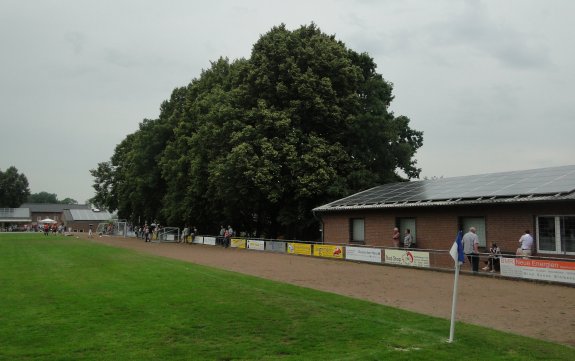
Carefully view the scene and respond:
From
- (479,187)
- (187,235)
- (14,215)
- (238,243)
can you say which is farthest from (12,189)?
(479,187)

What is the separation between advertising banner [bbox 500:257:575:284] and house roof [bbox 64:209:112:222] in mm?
124299

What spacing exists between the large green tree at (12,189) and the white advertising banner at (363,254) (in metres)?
130

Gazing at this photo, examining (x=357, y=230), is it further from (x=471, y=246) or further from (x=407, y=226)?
(x=471, y=246)

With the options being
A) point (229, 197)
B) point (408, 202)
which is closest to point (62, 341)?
point (408, 202)

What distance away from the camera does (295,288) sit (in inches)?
604

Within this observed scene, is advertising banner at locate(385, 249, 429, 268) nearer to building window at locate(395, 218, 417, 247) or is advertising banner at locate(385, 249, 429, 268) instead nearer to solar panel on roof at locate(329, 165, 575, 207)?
building window at locate(395, 218, 417, 247)

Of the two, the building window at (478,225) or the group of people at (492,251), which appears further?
the building window at (478,225)

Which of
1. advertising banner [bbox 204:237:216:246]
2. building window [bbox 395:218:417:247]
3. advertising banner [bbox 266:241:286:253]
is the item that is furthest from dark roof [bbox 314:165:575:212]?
advertising banner [bbox 204:237:216:246]

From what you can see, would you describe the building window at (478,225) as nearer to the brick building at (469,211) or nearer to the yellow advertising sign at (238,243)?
the brick building at (469,211)

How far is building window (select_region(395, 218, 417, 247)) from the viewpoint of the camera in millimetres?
26394

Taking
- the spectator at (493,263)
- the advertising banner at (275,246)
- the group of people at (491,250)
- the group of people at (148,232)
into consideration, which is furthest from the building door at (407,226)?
the group of people at (148,232)

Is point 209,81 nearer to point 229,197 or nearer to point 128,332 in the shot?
point 229,197

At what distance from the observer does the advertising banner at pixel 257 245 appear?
3497 centimetres

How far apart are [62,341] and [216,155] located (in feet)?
106
